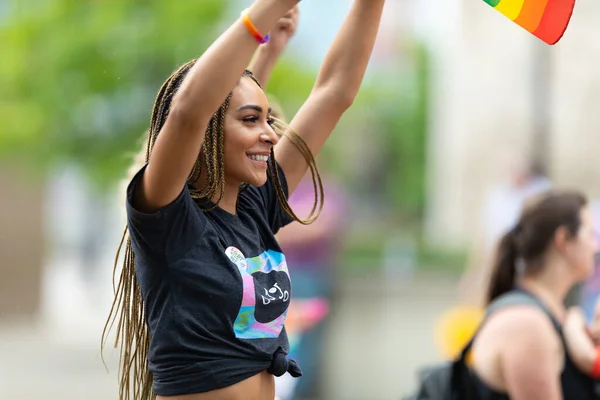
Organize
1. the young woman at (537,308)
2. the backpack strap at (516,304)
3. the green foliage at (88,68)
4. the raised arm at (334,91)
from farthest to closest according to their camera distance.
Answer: the green foliage at (88,68)
the backpack strap at (516,304)
the young woman at (537,308)
the raised arm at (334,91)

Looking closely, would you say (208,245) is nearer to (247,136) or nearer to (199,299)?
(199,299)

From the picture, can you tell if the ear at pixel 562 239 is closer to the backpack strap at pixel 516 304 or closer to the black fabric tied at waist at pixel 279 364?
the backpack strap at pixel 516 304

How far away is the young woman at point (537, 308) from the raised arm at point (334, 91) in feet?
4.80

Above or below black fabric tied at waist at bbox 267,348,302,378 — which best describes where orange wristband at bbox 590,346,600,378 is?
below

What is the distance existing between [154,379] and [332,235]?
640 centimetres

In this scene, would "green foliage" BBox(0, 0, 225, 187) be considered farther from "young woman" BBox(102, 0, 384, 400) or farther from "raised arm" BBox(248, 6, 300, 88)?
"young woman" BBox(102, 0, 384, 400)

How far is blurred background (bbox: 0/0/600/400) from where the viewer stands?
956cm

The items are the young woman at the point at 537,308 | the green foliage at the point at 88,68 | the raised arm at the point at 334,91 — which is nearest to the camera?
the raised arm at the point at 334,91

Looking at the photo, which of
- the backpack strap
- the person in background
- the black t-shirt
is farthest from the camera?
the person in background

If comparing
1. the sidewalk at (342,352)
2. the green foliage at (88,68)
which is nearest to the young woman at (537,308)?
the sidewalk at (342,352)

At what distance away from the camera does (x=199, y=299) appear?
2.28 m

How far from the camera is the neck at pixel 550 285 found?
4090 mm

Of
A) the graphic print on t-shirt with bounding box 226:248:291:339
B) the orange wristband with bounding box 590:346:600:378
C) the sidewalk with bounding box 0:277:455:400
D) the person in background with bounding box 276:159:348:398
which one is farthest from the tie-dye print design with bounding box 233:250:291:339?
the sidewalk with bounding box 0:277:455:400

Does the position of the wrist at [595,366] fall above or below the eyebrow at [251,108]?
below
